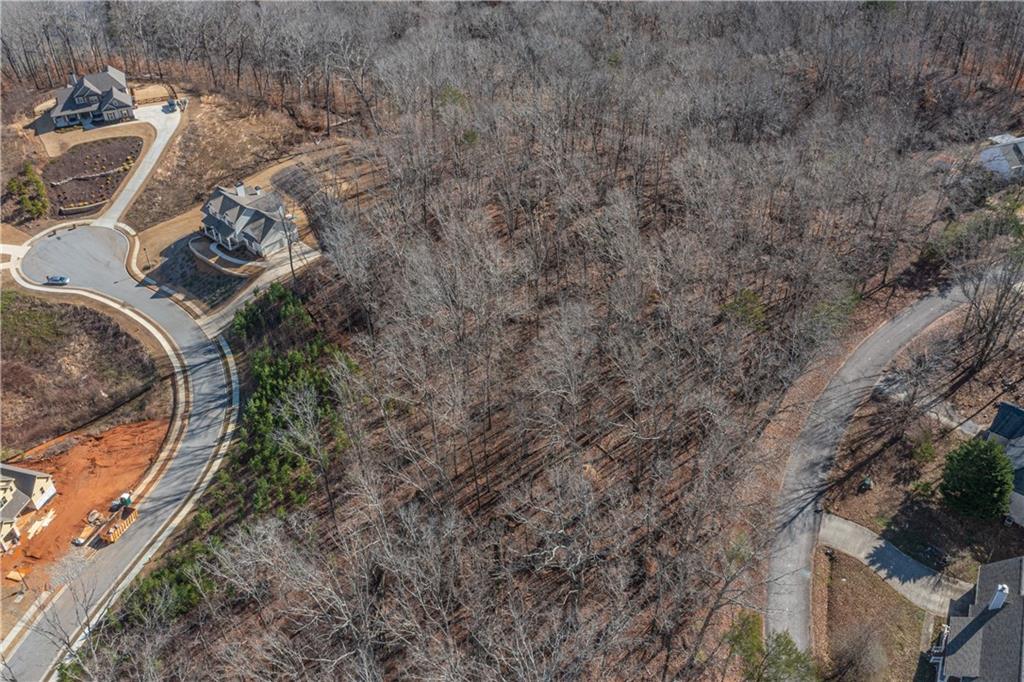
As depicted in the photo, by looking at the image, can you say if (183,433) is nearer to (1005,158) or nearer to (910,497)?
(910,497)

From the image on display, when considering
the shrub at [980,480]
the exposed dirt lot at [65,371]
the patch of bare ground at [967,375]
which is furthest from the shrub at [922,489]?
the exposed dirt lot at [65,371]

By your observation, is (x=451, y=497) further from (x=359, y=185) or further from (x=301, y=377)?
(x=359, y=185)

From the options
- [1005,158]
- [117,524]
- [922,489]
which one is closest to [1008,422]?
[922,489]

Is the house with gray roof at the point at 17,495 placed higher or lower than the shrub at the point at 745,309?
lower

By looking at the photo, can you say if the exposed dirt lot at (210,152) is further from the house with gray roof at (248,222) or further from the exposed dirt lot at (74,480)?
the exposed dirt lot at (74,480)

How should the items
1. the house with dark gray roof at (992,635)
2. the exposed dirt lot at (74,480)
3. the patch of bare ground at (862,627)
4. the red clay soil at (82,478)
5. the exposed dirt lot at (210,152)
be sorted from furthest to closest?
1. the exposed dirt lot at (210,152)
2. the red clay soil at (82,478)
3. the exposed dirt lot at (74,480)
4. the patch of bare ground at (862,627)
5. the house with dark gray roof at (992,635)

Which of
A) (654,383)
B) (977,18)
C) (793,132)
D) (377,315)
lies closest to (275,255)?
(377,315)

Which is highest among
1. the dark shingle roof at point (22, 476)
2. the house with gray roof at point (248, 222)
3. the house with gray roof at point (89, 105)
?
the house with gray roof at point (89, 105)

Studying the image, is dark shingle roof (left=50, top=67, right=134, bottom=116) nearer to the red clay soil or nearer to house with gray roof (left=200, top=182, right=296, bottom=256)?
house with gray roof (left=200, top=182, right=296, bottom=256)
